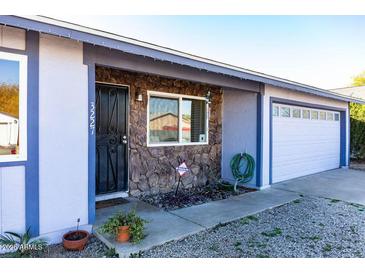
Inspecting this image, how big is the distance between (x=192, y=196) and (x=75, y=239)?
2776 mm

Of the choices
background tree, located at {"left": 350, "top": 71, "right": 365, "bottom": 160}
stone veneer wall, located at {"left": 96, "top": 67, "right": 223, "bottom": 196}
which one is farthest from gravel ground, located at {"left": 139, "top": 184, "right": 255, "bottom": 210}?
background tree, located at {"left": 350, "top": 71, "right": 365, "bottom": 160}

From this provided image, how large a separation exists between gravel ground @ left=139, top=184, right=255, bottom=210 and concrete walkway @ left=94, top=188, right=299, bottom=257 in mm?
234

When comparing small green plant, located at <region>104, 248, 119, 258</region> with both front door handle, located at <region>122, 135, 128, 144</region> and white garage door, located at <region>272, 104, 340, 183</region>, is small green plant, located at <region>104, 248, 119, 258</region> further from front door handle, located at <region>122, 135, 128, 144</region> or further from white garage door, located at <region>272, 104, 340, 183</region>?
white garage door, located at <region>272, 104, 340, 183</region>

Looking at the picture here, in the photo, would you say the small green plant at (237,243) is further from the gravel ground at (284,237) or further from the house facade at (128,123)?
the house facade at (128,123)

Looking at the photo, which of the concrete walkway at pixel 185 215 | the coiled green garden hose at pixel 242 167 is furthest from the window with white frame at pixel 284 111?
the concrete walkway at pixel 185 215

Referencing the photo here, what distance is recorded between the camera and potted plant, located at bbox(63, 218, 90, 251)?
299cm

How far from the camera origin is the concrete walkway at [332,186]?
5531 mm

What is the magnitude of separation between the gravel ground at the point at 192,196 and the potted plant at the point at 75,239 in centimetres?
167

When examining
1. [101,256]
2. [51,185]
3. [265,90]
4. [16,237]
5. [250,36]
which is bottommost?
[101,256]

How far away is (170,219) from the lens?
3.92m

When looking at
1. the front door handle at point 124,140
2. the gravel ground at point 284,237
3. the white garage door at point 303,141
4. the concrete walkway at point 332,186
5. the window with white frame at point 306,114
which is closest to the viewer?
the gravel ground at point 284,237
